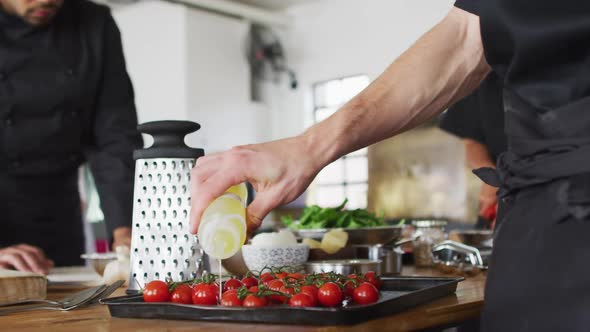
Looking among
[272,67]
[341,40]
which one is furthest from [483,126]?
[272,67]

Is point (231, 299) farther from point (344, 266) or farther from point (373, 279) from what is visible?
point (344, 266)

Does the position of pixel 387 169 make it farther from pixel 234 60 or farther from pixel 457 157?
pixel 234 60

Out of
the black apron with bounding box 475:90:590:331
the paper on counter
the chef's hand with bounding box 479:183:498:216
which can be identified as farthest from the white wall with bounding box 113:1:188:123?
the black apron with bounding box 475:90:590:331

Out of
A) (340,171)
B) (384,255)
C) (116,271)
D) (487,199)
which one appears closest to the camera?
(116,271)

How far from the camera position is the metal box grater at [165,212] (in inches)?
50.8

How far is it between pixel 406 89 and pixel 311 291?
298mm

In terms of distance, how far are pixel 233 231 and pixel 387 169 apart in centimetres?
552

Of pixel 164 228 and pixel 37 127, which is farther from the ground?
pixel 37 127

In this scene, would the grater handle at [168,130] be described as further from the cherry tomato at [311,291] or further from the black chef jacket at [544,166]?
the black chef jacket at [544,166]

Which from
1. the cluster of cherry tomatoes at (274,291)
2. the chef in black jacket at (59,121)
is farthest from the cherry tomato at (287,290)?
the chef in black jacket at (59,121)

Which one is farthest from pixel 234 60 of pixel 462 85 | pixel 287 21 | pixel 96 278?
pixel 462 85

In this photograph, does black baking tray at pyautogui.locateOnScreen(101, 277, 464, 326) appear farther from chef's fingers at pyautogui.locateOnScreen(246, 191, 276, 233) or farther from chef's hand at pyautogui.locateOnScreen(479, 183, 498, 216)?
chef's hand at pyautogui.locateOnScreen(479, 183, 498, 216)

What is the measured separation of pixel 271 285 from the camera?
3.28 feet

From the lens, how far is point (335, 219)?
2080mm
